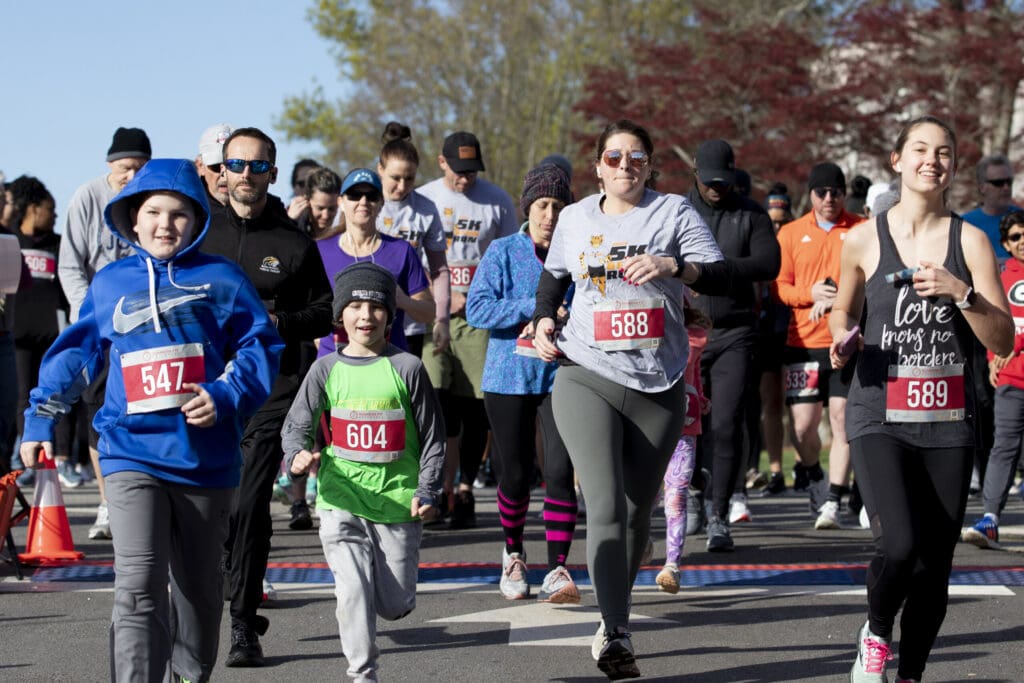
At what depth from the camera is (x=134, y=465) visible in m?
5.30

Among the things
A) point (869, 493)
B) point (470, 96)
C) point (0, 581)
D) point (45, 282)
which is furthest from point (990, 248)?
point (470, 96)

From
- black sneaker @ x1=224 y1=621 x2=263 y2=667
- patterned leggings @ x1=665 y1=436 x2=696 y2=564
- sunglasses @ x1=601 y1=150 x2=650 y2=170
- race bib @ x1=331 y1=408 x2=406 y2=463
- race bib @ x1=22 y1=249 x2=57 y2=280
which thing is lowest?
black sneaker @ x1=224 y1=621 x2=263 y2=667

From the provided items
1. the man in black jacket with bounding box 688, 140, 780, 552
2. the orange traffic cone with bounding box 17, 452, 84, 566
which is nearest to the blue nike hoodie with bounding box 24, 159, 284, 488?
the orange traffic cone with bounding box 17, 452, 84, 566

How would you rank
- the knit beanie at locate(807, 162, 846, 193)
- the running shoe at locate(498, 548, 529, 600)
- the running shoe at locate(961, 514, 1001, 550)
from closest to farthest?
the running shoe at locate(498, 548, 529, 600)
the running shoe at locate(961, 514, 1001, 550)
the knit beanie at locate(807, 162, 846, 193)

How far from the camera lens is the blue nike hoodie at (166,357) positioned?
5.32 meters

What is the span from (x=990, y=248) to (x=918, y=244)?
9.8 inches

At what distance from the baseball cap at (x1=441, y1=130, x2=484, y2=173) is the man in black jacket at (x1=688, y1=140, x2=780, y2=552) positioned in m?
1.67

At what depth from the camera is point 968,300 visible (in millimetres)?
5789

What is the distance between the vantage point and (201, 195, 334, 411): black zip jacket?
284 inches

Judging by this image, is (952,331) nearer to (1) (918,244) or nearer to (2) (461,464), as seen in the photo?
(1) (918,244)

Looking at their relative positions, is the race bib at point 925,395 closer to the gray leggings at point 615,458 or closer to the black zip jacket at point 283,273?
the gray leggings at point 615,458

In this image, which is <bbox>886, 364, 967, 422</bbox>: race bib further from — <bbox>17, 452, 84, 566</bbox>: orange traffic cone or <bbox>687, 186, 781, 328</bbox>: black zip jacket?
<bbox>17, 452, 84, 566</bbox>: orange traffic cone

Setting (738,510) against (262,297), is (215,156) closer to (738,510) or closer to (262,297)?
(262,297)

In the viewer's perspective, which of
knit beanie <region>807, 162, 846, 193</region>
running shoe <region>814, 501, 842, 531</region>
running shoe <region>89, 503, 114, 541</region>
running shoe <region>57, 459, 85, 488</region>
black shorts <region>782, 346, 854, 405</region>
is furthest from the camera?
running shoe <region>57, 459, 85, 488</region>
